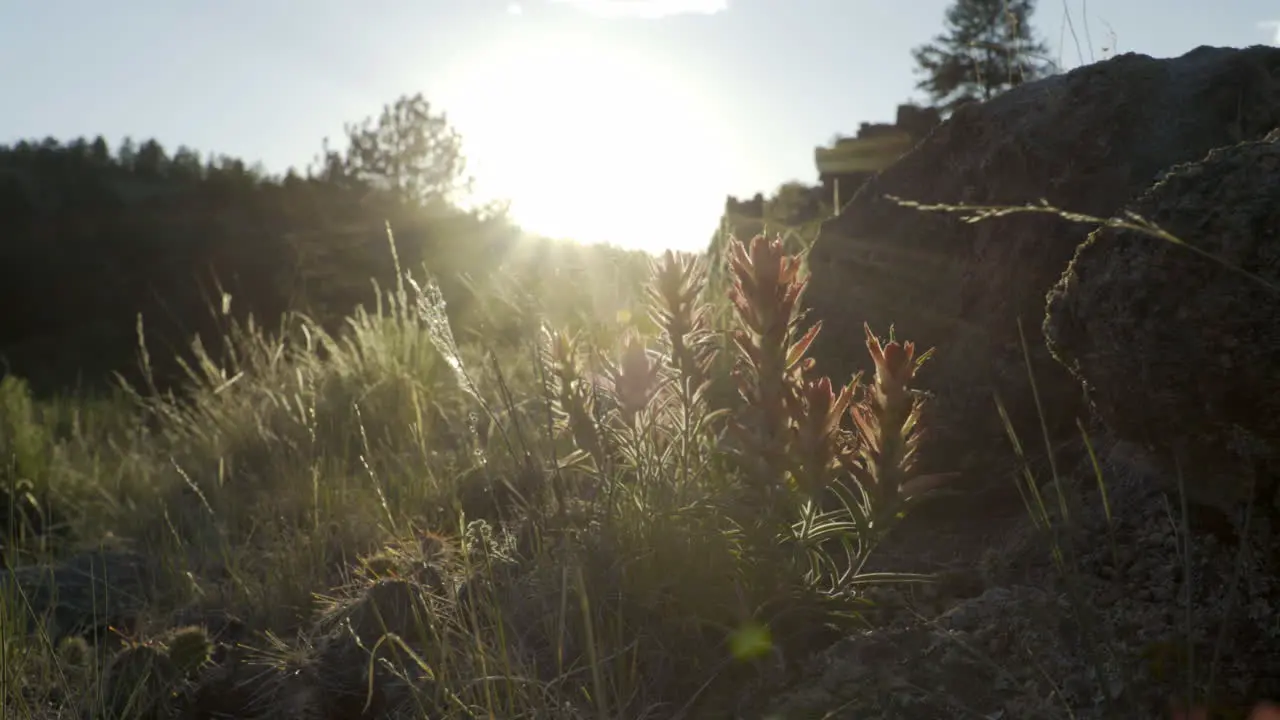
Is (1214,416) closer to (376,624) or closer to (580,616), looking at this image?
(580,616)

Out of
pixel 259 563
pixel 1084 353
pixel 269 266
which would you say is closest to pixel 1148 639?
pixel 1084 353

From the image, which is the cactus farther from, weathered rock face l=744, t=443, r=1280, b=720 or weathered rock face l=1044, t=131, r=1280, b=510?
weathered rock face l=1044, t=131, r=1280, b=510

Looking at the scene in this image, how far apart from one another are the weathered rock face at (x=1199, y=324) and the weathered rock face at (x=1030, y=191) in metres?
0.71

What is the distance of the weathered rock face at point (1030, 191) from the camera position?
2.50 meters

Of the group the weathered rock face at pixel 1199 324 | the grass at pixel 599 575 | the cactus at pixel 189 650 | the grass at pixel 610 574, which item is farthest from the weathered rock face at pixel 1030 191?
the cactus at pixel 189 650

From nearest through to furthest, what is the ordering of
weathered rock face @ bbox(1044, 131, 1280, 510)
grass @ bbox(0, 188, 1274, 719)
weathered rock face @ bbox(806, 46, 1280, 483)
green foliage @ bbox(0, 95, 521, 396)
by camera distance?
1. weathered rock face @ bbox(1044, 131, 1280, 510)
2. grass @ bbox(0, 188, 1274, 719)
3. weathered rock face @ bbox(806, 46, 1280, 483)
4. green foliage @ bbox(0, 95, 521, 396)

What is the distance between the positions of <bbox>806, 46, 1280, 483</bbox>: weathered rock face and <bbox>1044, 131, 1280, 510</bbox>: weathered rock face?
0.71 m

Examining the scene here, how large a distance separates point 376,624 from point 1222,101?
258cm

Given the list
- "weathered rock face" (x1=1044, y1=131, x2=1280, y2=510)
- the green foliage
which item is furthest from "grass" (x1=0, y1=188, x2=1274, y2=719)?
the green foliage

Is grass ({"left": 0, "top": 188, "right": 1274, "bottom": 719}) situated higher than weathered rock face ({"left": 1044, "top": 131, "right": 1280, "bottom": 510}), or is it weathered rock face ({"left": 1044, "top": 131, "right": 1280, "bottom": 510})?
weathered rock face ({"left": 1044, "top": 131, "right": 1280, "bottom": 510})

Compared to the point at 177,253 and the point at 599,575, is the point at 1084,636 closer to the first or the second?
the point at 599,575

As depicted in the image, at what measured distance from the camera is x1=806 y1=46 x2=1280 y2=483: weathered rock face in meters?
2.50

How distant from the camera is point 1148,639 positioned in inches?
64.1

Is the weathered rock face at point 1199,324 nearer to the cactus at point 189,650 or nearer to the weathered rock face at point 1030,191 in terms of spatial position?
the weathered rock face at point 1030,191
